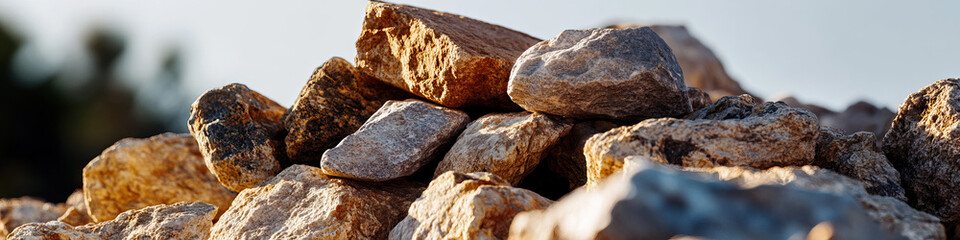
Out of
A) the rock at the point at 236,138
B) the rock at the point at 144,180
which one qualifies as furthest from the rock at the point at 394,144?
the rock at the point at 144,180

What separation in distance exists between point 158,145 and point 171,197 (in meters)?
0.50

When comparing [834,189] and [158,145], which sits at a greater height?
[834,189]

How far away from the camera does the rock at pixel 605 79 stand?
2.80 meters

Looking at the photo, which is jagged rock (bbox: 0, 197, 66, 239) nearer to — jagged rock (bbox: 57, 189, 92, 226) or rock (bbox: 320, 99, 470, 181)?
jagged rock (bbox: 57, 189, 92, 226)

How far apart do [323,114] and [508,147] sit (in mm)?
1297

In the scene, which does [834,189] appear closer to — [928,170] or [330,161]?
[928,170]

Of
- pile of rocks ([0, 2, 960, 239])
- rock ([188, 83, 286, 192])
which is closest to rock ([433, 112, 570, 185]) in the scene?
pile of rocks ([0, 2, 960, 239])

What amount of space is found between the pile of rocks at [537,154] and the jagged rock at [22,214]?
9.20ft

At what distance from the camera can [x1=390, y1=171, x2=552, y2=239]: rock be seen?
2.13 metres

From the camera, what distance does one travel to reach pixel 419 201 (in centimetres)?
259

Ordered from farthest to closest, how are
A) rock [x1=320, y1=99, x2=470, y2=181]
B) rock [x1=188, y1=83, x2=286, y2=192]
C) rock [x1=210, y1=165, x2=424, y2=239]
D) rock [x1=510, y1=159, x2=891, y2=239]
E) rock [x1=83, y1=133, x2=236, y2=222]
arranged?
rock [x1=83, y1=133, x2=236, y2=222], rock [x1=188, y1=83, x2=286, y2=192], rock [x1=320, y1=99, x2=470, y2=181], rock [x1=210, y1=165, x2=424, y2=239], rock [x1=510, y1=159, x2=891, y2=239]

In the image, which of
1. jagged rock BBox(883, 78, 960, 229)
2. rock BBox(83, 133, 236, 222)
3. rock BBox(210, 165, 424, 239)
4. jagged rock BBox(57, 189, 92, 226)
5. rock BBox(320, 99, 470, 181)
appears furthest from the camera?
jagged rock BBox(57, 189, 92, 226)

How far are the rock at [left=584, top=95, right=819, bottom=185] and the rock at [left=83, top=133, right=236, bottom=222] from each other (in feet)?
12.5

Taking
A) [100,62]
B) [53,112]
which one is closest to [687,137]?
[53,112]
